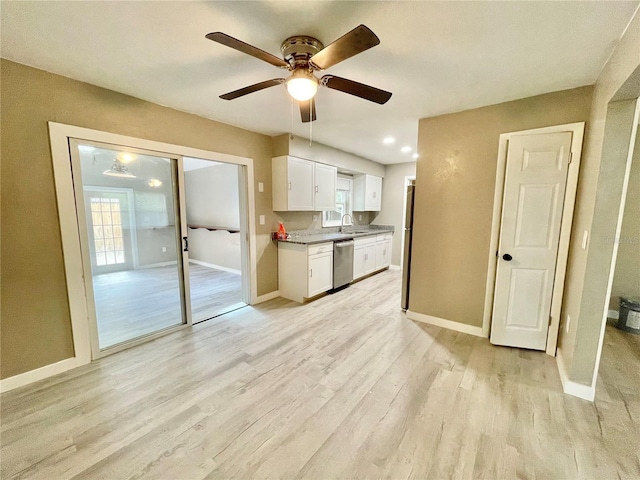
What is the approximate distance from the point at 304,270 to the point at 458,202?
2.14m

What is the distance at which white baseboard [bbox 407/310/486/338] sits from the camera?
277cm

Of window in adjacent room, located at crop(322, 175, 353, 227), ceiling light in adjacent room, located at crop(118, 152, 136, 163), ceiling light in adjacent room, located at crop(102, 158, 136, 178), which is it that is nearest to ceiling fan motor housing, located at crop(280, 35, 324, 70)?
ceiling light in adjacent room, located at crop(118, 152, 136, 163)

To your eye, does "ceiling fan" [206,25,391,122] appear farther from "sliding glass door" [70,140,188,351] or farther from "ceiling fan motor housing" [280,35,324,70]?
"sliding glass door" [70,140,188,351]

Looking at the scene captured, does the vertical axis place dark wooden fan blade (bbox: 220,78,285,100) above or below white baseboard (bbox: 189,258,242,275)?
above

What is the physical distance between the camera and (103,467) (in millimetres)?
1362

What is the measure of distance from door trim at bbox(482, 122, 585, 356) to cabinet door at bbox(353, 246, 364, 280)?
2221 mm

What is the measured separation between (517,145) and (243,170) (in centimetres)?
309

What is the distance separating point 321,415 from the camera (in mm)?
1704

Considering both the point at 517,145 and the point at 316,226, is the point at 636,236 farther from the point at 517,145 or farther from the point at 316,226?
the point at 316,226

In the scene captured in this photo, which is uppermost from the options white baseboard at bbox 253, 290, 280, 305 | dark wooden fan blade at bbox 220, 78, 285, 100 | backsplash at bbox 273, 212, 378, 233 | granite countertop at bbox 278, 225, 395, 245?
dark wooden fan blade at bbox 220, 78, 285, 100

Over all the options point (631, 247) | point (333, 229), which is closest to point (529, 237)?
point (631, 247)

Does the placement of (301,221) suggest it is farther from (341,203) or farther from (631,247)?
(631,247)

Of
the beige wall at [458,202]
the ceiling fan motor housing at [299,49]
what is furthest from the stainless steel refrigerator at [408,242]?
the ceiling fan motor housing at [299,49]

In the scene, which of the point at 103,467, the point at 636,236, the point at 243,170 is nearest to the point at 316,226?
the point at 243,170
